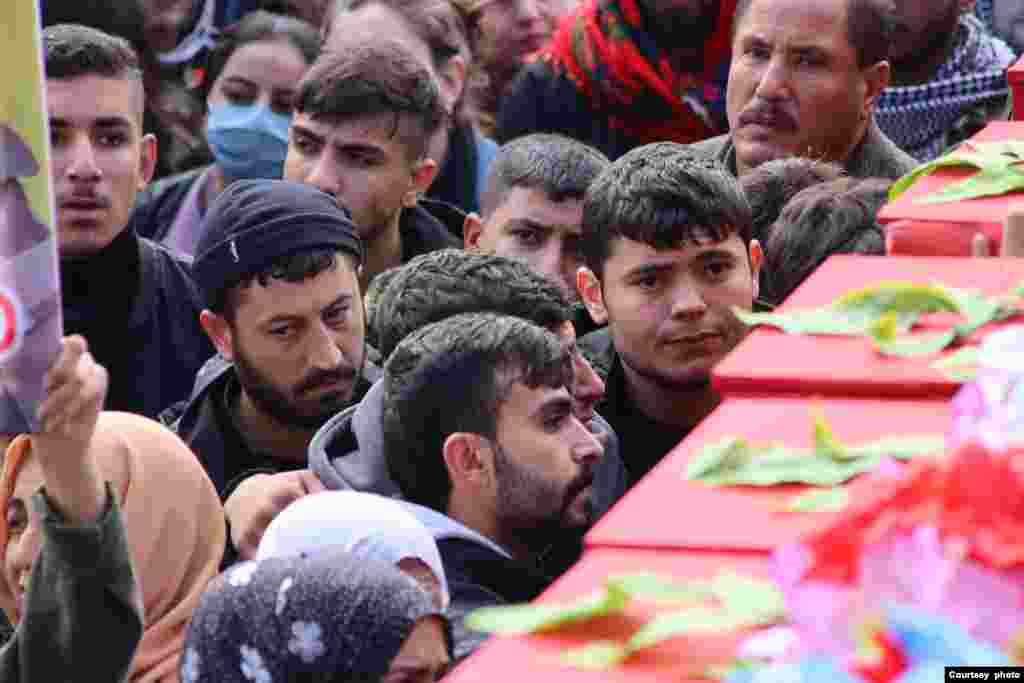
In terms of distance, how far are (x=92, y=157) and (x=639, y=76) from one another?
178cm

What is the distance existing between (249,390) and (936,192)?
155cm

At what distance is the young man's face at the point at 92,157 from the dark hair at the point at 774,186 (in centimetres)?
140

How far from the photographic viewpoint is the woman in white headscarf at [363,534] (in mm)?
3375

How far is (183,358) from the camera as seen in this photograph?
5.34 meters

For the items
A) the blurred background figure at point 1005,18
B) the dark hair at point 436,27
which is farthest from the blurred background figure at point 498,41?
A: the blurred background figure at point 1005,18

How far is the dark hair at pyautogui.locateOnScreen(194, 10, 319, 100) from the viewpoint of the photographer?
267 inches

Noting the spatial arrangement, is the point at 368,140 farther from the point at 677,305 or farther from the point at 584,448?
the point at 584,448

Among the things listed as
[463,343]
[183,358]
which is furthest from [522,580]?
[183,358]

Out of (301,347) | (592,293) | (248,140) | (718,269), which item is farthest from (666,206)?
(248,140)

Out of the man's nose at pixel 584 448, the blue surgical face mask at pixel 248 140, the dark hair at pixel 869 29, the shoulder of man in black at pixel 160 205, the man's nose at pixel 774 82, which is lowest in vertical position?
the shoulder of man in black at pixel 160 205

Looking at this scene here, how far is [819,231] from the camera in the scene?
194 inches

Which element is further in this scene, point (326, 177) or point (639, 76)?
point (639, 76)

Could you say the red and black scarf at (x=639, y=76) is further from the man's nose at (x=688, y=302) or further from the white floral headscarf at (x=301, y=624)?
the white floral headscarf at (x=301, y=624)

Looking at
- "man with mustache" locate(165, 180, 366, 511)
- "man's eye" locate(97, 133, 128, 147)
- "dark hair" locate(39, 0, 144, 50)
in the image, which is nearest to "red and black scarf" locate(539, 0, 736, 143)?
"dark hair" locate(39, 0, 144, 50)
